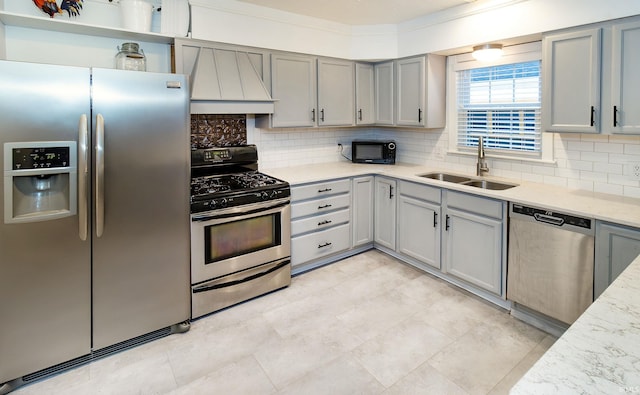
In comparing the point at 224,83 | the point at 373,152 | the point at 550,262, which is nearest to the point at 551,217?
the point at 550,262

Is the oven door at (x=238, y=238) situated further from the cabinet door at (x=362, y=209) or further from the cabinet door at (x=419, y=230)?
the cabinet door at (x=419, y=230)

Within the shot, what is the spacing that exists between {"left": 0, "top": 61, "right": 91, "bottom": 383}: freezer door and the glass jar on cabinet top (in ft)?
2.50

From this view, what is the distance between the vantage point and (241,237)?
3.03 m

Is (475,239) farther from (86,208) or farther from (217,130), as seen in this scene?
(86,208)

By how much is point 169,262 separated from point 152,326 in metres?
0.45

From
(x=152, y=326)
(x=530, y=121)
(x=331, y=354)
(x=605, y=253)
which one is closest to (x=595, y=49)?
(x=530, y=121)

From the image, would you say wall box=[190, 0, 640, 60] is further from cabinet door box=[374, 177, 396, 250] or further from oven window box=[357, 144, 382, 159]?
cabinet door box=[374, 177, 396, 250]

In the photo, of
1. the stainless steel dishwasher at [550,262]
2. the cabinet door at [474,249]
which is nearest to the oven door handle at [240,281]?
the cabinet door at [474,249]

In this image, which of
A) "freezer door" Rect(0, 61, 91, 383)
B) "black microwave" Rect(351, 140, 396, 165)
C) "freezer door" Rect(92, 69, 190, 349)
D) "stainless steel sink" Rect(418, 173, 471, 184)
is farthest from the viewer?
"black microwave" Rect(351, 140, 396, 165)

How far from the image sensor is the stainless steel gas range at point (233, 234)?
2.80 metres

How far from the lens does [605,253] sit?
2293mm

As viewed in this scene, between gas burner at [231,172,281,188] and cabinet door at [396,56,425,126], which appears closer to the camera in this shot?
gas burner at [231,172,281,188]

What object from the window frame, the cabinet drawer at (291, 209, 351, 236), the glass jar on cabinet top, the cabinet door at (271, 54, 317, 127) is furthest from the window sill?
the glass jar on cabinet top

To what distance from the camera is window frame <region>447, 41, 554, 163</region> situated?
3209mm
